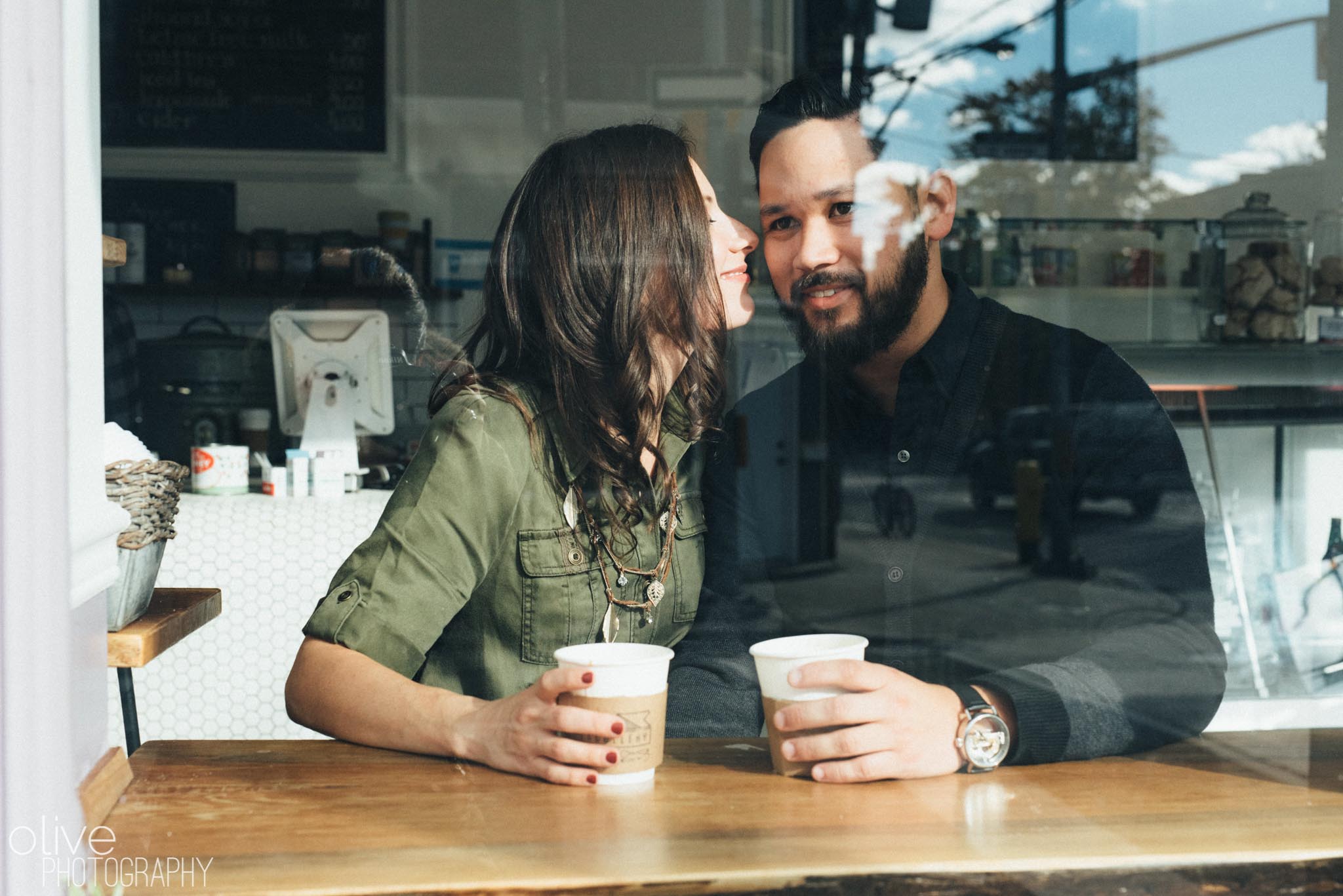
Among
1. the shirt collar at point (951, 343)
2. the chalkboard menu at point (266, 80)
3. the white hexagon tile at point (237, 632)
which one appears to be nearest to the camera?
→ the shirt collar at point (951, 343)

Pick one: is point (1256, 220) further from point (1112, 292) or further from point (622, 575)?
point (622, 575)

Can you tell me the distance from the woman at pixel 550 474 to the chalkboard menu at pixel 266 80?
6.09 ft

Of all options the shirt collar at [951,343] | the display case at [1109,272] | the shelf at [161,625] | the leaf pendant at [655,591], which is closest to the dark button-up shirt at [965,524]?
the shirt collar at [951,343]

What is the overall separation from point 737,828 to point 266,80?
10.7ft

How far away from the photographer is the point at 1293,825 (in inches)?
33.4

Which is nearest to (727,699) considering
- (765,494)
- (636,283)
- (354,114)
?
(765,494)

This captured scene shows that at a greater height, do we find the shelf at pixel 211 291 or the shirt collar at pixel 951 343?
the shelf at pixel 211 291

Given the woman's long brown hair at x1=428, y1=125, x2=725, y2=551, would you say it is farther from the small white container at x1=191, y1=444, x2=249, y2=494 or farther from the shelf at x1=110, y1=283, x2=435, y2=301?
the shelf at x1=110, y1=283, x2=435, y2=301

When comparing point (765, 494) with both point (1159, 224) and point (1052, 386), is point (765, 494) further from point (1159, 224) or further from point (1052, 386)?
point (1159, 224)

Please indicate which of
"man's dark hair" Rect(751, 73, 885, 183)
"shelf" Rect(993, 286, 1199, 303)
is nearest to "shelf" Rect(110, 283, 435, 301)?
"man's dark hair" Rect(751, 73, 885, 183)

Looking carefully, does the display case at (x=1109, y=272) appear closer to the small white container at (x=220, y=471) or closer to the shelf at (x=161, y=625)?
the shelf at (x=161, y=625)

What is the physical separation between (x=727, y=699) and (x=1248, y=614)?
4.45 ft

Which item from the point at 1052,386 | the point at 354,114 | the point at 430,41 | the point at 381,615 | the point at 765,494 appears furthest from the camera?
the point at 354,114

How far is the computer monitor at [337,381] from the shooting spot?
273 centimetres
